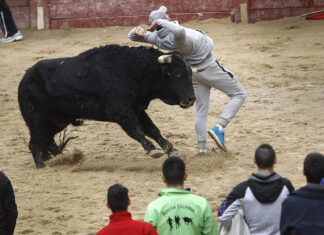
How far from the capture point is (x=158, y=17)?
25.6 feet

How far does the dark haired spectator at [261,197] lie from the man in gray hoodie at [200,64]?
3430 mm

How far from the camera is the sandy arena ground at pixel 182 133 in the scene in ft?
22.3

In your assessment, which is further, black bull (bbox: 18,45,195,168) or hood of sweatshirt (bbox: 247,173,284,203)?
black bull (bbox: 18,45,195,168)

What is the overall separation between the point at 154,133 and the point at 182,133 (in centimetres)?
141

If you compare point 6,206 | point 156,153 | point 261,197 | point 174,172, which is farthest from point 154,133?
point 261,197

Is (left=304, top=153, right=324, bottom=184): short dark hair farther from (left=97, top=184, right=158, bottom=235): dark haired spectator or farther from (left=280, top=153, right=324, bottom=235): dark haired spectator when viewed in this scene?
(left=97, top=184, right=158, bottom=235): dark haired spectator

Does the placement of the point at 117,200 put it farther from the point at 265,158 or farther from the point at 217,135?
the point at 217,135

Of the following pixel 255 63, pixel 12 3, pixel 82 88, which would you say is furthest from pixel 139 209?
pixel 12 3

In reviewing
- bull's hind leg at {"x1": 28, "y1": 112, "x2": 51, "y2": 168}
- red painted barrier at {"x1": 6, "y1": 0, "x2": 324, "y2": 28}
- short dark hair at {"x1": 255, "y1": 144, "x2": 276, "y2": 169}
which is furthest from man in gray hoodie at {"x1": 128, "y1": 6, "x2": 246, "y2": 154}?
red painted barrier at {"x1": 6, "y1": 0, "x2": 324, "y2": 28}

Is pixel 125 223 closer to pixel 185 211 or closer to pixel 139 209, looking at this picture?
pixel 185 211

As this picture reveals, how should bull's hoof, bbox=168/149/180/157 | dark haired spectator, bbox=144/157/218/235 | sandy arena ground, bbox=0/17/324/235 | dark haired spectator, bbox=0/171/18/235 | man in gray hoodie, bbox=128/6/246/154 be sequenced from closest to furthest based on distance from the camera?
1. dark haired spectator, bbox=144/157/218/235
2. dark haired spectator, bbox=0/171/18/235
3. sandy arena ground, bbox=0/17/324/235
4. man in gray hoodie, bbox=128/6/246/154
5. bull's hoof, bbox=168/149/180/157

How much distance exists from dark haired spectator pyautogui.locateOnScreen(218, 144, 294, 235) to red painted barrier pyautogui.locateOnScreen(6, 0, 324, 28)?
11.2 meters

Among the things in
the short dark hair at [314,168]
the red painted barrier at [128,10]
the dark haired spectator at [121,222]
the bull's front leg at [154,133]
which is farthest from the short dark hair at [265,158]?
the red painted barrier at [128,10]

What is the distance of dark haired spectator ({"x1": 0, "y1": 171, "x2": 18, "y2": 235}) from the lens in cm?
483
